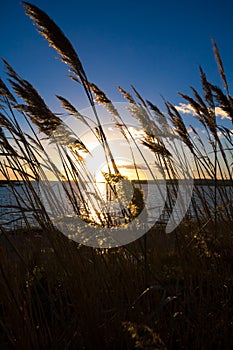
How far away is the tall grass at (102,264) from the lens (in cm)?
110

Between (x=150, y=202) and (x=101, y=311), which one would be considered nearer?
(x=101, y=311)

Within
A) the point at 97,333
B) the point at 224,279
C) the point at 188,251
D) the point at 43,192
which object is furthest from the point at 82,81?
the point at 224,279

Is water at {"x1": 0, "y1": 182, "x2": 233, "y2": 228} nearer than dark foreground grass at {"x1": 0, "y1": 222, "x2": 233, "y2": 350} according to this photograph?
No

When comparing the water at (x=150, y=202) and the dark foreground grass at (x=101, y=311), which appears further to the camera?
the water at (x=150, y=202)

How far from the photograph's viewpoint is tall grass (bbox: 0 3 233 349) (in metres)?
1.10

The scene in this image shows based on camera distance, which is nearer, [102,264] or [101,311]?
[101,311]

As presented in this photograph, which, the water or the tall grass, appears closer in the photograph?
the tall grass

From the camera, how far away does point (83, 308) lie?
3.56ft

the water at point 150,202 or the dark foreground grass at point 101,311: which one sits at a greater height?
the water at point 150,202

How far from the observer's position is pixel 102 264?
61.9 inches

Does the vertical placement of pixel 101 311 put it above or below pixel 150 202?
below

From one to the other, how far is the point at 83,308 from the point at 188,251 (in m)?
0.80

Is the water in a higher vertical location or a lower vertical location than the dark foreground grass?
higher

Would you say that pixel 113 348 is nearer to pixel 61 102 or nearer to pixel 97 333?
pixel 97 333
